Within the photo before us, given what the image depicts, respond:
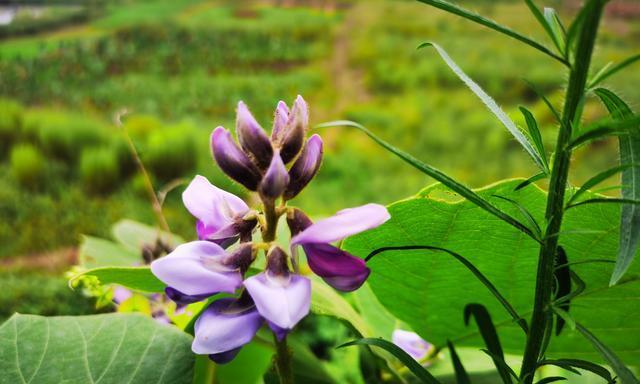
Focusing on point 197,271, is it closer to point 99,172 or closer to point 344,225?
point 344,225

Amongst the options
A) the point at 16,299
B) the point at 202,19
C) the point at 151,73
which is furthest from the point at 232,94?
the point at 16,299

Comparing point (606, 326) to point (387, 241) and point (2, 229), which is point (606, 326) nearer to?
point (387, 241)

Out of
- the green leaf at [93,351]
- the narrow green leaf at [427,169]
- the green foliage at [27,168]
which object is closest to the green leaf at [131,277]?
the green leaf at [93,351]

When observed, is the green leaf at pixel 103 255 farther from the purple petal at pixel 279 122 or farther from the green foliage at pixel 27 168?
the green foliage at pixel 27 168

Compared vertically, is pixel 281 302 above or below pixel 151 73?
above

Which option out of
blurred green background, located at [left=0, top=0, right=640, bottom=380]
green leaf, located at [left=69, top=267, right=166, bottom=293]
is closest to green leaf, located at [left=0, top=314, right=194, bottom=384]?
green leaf, located at [left=69, top=267, right=166, bottom=293]

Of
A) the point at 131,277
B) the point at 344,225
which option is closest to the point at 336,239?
the point at 344,225
